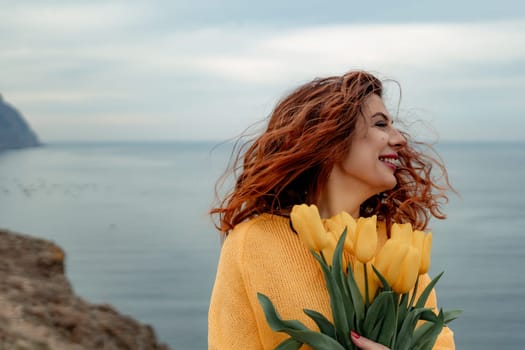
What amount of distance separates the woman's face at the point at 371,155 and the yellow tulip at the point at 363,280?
26 cm

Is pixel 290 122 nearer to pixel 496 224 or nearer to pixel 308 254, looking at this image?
pixel 308 254

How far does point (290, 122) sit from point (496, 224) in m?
55.8

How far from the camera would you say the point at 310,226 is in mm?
1873

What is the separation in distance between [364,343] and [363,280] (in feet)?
0.48

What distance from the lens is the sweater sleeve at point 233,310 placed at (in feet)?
6.38

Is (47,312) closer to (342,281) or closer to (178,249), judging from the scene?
(342,281)

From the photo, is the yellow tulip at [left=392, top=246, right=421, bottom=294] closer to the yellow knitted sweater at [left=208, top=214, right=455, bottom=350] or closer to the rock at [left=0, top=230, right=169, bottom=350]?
the yellow knitted sweater at [left=208, top=214, right=455, bottom=350]

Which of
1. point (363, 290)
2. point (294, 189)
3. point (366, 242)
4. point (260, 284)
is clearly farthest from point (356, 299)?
point (294, 189)

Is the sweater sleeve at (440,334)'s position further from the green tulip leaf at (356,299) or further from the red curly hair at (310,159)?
the green tulip leaf at (356,299)

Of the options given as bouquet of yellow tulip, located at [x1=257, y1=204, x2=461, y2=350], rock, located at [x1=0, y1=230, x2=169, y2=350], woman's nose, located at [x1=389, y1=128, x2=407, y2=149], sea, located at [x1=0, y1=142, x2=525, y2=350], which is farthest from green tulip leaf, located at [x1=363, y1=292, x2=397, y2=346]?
sea, located at [x1=0, y1=142, x2=525, y2=350]

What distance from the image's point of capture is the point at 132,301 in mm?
40094

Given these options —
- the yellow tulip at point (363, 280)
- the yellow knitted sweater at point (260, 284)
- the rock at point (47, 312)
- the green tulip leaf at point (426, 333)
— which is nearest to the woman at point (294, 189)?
the yellow knitted sweater at point (260, 284)

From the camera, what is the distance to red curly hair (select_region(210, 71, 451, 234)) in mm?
1997

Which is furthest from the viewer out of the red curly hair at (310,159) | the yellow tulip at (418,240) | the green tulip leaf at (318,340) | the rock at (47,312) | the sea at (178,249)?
the sea at (178,249)
